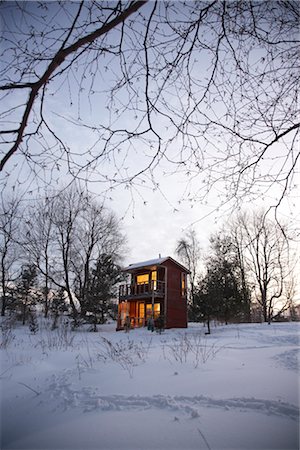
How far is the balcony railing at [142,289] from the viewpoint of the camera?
68.0 ft

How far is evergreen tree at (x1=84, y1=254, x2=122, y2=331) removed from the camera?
20.1 metres

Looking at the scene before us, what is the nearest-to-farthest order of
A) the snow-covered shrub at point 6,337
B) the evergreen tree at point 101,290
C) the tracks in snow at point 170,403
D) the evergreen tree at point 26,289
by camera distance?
1. the tracks in snow at point 170,403
2. the snow-covered shrub at point 6,337
3. the evergreen tree at point 101,290
4. the evergreen tree at point 26,289

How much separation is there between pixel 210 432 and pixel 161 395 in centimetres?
94

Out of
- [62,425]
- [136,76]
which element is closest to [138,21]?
[136,76]

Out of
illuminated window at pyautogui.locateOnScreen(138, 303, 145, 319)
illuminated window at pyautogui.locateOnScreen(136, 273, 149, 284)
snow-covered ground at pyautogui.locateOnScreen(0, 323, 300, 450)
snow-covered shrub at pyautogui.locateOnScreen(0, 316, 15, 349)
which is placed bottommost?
illuminated window at pyautogui.locateOnScreen(138, 303, 145, 319)

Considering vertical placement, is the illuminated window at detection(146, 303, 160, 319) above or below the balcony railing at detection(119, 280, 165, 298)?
below

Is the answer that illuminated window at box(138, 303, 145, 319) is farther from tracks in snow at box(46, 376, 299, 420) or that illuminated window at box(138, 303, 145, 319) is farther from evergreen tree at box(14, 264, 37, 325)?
tracks in snow at box(46, 376, 299, 420)

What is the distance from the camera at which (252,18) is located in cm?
265

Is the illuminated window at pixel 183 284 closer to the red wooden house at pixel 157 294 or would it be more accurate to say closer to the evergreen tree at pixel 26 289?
the red wooden house at pixel 157 294

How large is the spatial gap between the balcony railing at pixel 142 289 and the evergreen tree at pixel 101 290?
1107mm

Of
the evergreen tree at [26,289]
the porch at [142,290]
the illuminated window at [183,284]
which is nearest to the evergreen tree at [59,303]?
the evergreen tree at [26,289]

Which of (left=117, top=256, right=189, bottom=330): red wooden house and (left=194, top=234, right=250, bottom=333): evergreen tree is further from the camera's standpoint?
(left=117, top=256, right=189, bottom=330): red wooden house

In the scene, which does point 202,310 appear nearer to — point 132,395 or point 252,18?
point 132,395

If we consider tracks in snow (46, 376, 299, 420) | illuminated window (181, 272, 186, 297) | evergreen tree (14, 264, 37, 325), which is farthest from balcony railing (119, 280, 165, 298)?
tracks in snow (46, 376, 299, 420)
